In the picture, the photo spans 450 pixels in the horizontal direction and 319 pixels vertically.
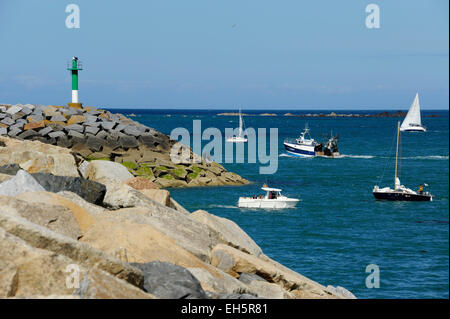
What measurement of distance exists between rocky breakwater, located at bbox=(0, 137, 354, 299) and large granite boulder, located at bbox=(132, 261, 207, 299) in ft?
0.04

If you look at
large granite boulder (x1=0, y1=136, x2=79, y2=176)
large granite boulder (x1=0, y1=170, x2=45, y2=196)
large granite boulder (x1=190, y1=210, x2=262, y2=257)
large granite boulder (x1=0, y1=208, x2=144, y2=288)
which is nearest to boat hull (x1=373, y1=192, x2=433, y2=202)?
large granite boulder (x1=190, y1=210, x2=262, y2=257)

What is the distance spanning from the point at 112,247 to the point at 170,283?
172 centimetres

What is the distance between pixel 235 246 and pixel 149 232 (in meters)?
3.33

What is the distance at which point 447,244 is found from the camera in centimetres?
3484

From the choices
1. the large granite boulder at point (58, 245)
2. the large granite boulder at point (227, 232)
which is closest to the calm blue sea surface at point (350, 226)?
the large granite boulder at point (227, 232)

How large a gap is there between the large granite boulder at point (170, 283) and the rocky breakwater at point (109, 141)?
41.3 meters

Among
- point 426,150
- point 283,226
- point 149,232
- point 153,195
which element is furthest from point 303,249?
point 426,150

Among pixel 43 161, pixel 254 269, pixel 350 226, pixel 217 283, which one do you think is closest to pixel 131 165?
pixel 350 226

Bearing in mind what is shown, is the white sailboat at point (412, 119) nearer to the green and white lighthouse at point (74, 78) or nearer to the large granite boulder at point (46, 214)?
the green and white lighthouse at point (74, 78)

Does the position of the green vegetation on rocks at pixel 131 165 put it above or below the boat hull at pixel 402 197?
above

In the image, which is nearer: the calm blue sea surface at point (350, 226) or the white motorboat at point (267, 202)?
the calm blue sea surface at point (350, 226)

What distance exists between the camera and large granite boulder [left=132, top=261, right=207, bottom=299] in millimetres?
8469

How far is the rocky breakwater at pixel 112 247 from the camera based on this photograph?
26.6ft
